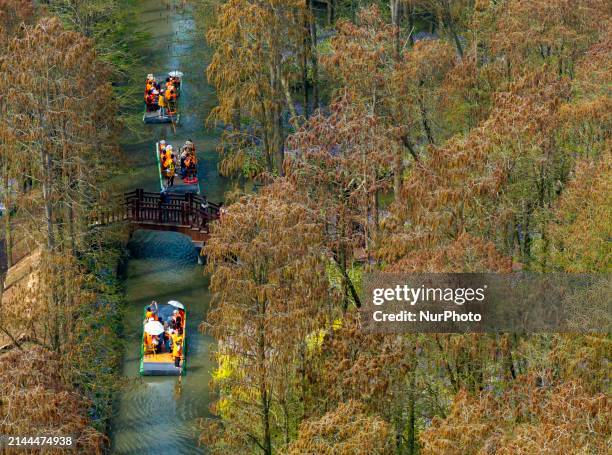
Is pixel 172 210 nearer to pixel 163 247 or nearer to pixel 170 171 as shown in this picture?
pixel 163 247

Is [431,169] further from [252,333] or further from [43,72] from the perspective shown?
[43,72]

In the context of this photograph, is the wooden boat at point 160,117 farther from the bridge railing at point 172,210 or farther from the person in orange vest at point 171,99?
the bridge railing at point 172,210

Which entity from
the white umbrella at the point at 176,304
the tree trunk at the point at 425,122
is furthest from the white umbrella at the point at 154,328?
the tree trunk at the point at 425,122

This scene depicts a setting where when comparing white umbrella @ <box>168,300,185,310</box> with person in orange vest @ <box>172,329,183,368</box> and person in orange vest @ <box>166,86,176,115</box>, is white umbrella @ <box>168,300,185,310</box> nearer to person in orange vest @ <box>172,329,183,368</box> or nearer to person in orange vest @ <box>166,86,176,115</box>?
person in orange vest @ <box>172,329,183,368</box>

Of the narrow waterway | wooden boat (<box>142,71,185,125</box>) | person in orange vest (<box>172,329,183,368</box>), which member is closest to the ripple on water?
the narrow waterway

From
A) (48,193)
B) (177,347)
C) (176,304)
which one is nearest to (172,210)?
(176,304)

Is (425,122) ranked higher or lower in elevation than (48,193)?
higher
